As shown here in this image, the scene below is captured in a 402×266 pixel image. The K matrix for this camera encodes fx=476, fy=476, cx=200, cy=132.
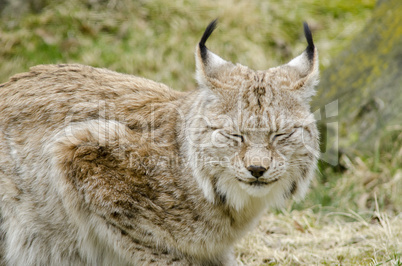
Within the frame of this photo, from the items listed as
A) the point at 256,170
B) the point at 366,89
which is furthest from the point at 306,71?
the point at 366,89

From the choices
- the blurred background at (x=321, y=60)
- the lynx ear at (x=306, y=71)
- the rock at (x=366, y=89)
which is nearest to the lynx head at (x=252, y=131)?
the lynx ear at (x=306, y=71)

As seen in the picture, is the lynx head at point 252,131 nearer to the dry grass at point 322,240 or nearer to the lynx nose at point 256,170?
the lynx nose at point 256,170

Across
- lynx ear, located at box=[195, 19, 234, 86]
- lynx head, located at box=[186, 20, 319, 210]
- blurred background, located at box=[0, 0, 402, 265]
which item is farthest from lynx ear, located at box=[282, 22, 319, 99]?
blurred background, located at box=[0, 0, 402, 265]

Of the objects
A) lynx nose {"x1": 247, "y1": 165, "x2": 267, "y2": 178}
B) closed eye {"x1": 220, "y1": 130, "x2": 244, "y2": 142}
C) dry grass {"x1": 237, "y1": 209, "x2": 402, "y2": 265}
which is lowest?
dry grass {"x1": 237, "y1": 209, "x2": 402, "y2": 265}

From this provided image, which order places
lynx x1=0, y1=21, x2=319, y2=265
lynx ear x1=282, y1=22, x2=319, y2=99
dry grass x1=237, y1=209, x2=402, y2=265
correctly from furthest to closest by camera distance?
dry grass x1=237, y1=209, x2=402, y2=265 < lynx ear x1=282, y1=22, x2=319, y2=99 < lynx x1=0, y1=21, x2=319, y2=265

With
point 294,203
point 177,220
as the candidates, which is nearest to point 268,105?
point 177,220

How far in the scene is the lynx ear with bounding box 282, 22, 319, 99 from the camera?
380 cm

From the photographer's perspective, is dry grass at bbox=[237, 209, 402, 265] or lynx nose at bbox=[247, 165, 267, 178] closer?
lynx nose at bbox=[247, 165, 267, 178]

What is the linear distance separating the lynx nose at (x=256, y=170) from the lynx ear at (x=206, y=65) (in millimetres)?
810

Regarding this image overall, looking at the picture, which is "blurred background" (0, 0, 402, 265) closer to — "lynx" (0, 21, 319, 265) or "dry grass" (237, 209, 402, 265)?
"dry grass" (237, 209, 402, 265)

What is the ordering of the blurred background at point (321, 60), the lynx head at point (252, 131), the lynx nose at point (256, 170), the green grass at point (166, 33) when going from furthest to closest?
the green grass at point (166, 33) → the blurred background at point (321, 60) → the lynx head at point (252, 131) → the lynx nose at point (256, 170)

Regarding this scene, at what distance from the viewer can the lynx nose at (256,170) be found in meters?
3.43

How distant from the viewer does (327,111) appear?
6898mm

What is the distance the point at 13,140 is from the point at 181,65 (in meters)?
4.97
